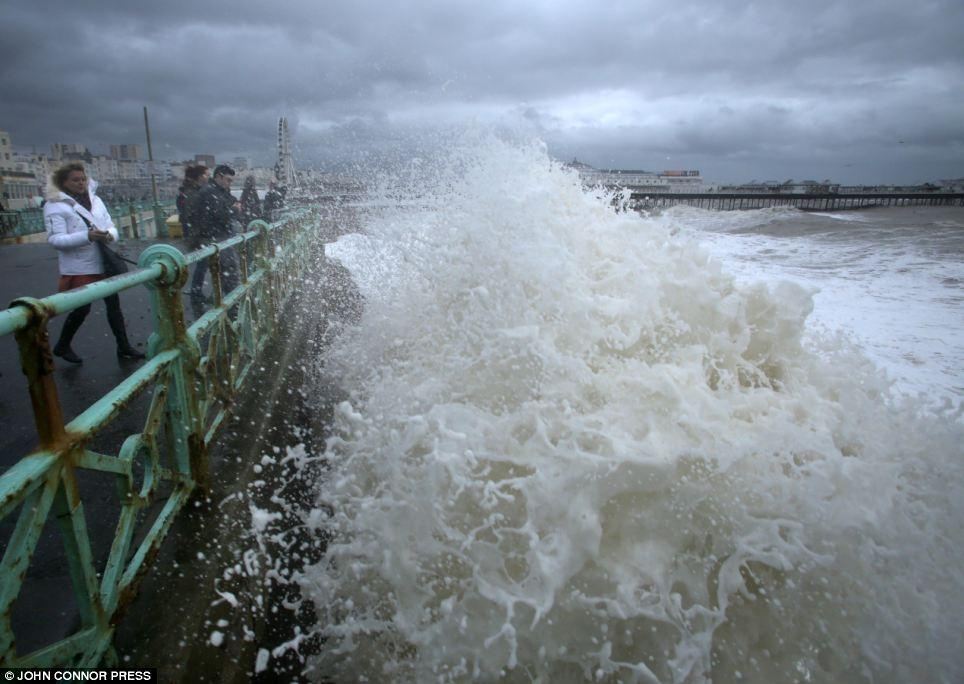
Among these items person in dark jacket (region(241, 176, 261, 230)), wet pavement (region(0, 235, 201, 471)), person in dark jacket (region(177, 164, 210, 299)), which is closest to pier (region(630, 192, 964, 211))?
person in dark jacket (region(241, 176, 261, 230))

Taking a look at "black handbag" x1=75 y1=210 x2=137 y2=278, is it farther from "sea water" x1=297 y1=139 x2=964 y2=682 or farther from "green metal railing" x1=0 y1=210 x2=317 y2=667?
"sea water" x1=297 y1=139 x2=964 y2=682

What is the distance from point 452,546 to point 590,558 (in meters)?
Answer: 0.63

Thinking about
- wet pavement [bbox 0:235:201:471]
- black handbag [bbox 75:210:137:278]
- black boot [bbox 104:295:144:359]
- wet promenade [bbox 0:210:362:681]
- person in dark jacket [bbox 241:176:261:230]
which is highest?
person in dark jacket [bbox 241:176:261:230]

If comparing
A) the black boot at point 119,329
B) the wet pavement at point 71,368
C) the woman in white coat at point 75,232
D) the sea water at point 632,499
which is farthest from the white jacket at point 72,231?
the sea water at point 632,499

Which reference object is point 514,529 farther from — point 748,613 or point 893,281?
point 893,281

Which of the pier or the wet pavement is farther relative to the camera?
the pier

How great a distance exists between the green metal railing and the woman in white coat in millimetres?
1371

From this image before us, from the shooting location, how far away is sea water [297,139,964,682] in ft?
7.40

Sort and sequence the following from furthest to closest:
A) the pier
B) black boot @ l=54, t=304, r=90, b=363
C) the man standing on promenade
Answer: the pier, the man standing on promenade, black boot @ l=54, t=304, r=90, b=363

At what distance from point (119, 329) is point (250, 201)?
5117 mm

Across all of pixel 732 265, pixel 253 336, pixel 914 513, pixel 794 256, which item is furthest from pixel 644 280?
pixel 794 256

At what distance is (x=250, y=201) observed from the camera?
8.82 metres

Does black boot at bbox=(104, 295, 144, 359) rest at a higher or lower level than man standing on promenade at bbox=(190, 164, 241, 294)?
lower

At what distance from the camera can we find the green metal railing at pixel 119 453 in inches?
55.2
